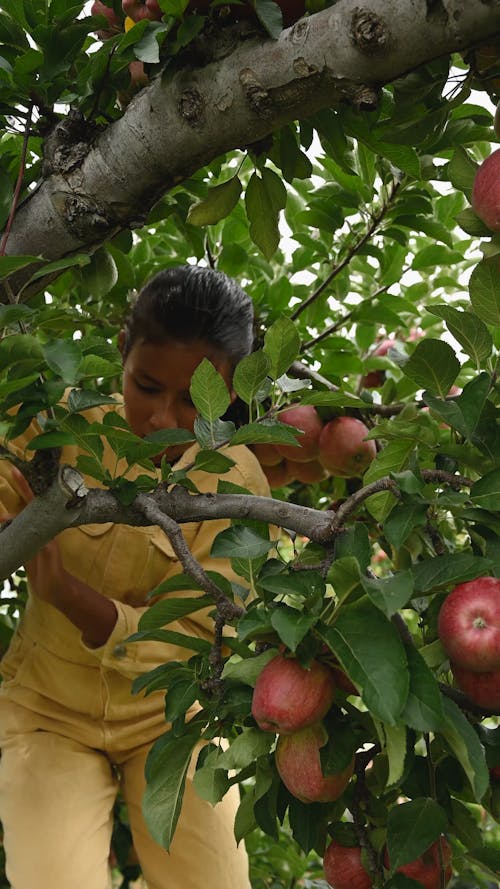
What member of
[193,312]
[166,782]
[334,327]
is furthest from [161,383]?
[166,782]

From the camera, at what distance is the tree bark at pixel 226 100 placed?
77cm

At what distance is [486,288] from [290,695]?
1.24 feet

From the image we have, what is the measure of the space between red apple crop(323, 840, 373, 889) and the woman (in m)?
0.52

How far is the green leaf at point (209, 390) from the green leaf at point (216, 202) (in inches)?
11.5

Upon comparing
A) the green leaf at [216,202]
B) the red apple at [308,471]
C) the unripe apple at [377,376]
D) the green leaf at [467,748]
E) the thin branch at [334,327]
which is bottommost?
the red apple at [308,471]

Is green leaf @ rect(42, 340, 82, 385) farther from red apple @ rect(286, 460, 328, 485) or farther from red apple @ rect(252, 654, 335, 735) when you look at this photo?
red apple @ rect(286, 460, 328, 485)

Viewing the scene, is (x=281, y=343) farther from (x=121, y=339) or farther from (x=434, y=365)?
(x=121, y=339)

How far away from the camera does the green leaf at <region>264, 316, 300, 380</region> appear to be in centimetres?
92

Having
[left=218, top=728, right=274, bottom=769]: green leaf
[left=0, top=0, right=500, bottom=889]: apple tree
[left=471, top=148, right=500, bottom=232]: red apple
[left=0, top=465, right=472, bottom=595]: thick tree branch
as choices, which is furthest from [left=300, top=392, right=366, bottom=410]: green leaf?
[left=218, top=728, right=274, bottom=769]: green leaf

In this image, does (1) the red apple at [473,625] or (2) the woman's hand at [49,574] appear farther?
(2) the woman's hand at [49,574]

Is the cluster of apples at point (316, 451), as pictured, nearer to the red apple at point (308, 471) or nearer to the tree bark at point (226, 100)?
the red apple at point (308, 471)

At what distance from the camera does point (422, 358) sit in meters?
0.87

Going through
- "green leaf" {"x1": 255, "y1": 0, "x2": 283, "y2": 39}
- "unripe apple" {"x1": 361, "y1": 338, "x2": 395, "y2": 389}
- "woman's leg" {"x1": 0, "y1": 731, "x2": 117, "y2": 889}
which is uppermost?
"green leaf" {"x1": 255, "y1": 0, "x2": 283, "y2": 39}

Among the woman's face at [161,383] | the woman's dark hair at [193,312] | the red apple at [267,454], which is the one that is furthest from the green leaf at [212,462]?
the red apple at [267,454]
